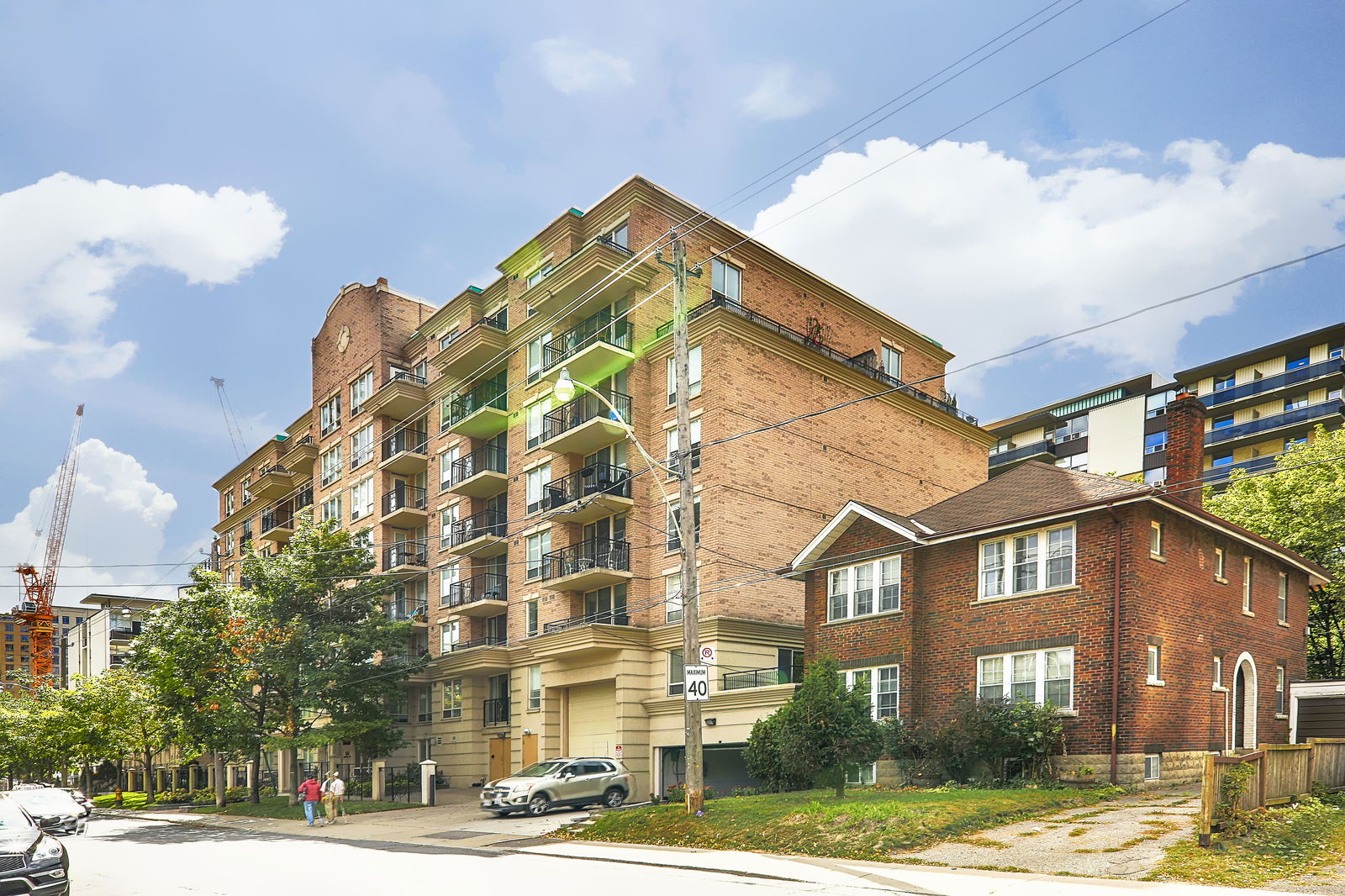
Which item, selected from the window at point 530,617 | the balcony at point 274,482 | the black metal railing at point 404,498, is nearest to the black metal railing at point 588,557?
the window at point 530,617

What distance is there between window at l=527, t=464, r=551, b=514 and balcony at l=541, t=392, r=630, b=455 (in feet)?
4.23

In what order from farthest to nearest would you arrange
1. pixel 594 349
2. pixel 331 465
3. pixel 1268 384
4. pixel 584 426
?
pixel 1268 384 → pixel 331 465 → pixel 594 349 → pixel 584 426

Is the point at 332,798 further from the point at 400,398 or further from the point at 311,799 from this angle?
the point at 400,398

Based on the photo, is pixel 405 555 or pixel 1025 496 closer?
pixel 1025 496

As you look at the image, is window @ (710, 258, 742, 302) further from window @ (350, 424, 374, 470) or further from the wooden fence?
the wooden fence

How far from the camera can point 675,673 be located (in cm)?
3678

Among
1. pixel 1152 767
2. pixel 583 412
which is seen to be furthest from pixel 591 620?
pixel 1152 767

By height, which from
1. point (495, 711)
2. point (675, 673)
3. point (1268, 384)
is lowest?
point (495, 711)

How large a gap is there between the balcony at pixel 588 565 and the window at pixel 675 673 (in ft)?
10.1

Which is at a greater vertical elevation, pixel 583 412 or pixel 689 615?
pixel 583 412

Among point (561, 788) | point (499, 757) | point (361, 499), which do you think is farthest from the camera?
point (361, 499)

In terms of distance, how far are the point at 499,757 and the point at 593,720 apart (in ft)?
21.4

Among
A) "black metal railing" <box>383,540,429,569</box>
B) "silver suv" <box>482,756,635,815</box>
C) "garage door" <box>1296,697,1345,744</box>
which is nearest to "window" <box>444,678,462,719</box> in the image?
"black metal railing" <box>383,540,429,569</box>

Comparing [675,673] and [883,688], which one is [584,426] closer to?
[675,673]
